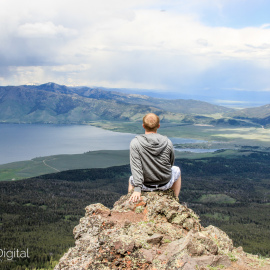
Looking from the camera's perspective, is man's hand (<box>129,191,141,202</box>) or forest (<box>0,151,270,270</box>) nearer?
man's hand (<box>129,191,141,202</box>)

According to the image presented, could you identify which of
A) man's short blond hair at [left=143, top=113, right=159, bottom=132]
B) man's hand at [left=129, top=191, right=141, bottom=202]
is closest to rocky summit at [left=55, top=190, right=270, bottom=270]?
man's hand at [left=129, top=191, right=141, bottom=202]

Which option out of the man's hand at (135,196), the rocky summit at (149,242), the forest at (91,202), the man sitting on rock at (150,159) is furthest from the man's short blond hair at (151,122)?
the forest at (91,202)

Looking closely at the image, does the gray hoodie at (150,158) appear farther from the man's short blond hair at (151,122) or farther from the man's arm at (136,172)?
the man's short blond hair at (151,122)

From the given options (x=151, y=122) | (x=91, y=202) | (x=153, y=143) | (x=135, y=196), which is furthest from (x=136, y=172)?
(x=91, y=202)

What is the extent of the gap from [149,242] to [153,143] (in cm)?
293

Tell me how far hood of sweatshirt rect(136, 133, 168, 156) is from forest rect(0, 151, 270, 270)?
40359 mm

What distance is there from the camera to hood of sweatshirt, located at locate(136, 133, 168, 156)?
35.8 feet

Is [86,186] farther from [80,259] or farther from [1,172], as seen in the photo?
[80,259]

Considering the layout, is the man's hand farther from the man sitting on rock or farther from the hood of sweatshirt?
the hood of sweatshirt

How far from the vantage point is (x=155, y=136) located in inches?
436

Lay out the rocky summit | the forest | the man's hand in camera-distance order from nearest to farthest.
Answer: the rocky summit, the man's hand, the forest

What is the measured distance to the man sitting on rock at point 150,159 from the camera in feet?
35.8

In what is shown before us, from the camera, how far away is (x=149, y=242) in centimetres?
922

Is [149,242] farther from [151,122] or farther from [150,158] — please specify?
[151,122]
